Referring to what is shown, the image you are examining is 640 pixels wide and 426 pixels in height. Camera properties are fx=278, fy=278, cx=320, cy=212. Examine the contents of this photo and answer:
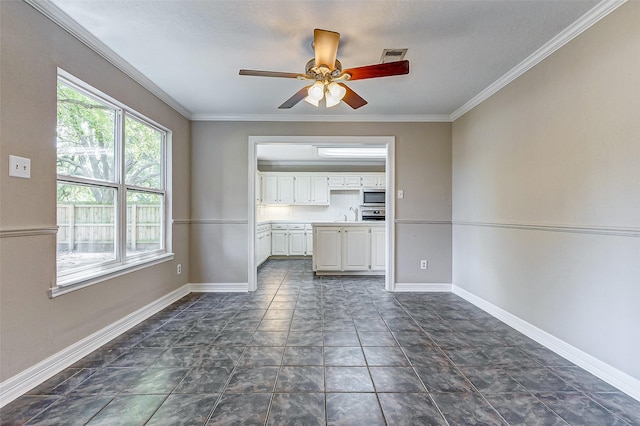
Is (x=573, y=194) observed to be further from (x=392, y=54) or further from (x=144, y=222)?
(x=144, y=222)

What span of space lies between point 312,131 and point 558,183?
268cm

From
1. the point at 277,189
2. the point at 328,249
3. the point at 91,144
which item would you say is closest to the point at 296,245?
the point at 277,189

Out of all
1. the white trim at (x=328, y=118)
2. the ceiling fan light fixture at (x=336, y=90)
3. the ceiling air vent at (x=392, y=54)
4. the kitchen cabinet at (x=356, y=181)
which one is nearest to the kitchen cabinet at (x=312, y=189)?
the kitchen cabinet at (x=356, y=181)

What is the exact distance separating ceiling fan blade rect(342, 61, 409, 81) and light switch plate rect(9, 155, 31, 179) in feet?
6.86

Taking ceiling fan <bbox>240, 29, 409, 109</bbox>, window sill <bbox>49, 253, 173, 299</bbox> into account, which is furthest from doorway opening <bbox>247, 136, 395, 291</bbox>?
ceiling fan <bbox>240, 29, 409, 109</bbox>

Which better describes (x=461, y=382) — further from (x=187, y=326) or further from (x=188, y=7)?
(x=188, y=7)

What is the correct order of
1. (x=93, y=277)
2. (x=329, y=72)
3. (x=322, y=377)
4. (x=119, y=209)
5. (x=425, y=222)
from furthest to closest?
1. (x=425, y=222)
2. (x=119, y=209)
3. (x=93, y=277)
4. (x=329, y=72)
5. (x=322, y=377)

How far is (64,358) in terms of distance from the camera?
6.32 ft

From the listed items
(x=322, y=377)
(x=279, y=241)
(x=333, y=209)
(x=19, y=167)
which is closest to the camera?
(x=19, y=167)

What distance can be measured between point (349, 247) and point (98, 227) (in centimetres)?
339

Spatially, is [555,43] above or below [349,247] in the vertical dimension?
above

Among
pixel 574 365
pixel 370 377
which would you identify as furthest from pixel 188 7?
pixel 574 365

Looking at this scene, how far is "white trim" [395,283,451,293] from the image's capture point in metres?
3.84

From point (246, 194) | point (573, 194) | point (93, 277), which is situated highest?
point (246, 194)
